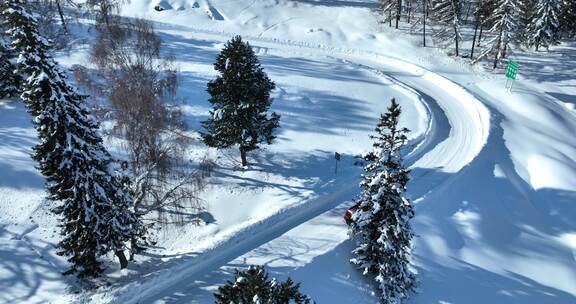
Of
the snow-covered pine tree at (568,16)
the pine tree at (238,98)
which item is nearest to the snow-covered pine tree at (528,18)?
the snow-covered pine tree at (568,16)

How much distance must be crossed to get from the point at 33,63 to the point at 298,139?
1989cm

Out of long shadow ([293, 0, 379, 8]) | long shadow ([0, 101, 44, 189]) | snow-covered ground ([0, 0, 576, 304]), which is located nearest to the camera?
snow-covered ground ([0, 0, 576, 304])

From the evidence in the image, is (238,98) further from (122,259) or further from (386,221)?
(386,221)

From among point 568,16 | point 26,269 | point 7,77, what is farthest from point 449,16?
point 26,269

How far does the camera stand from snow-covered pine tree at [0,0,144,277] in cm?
1346

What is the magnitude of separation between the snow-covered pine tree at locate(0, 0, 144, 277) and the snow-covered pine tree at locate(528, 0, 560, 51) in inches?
2067

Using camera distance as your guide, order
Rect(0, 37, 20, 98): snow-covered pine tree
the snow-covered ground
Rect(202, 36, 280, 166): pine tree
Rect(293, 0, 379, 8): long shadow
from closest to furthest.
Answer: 1. the snow-covered ground
2. Rect(202, 36, 280, 166): pine tree
3. Rect(0, 37, 20, 98): snow-covered pine tree
4. Rect(293, 0, 379, 8): long shadow

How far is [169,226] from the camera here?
2302 cm

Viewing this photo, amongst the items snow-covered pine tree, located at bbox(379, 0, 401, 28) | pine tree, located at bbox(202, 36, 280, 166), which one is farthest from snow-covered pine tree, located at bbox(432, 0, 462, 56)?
pine tree, located at bbox(202, 36, 280, 166)

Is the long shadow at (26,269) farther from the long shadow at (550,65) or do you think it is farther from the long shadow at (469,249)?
the long shadow at (550,65)

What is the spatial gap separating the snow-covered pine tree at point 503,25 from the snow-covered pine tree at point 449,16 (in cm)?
368

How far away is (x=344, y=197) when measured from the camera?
2575cm

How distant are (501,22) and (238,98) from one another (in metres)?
35.3

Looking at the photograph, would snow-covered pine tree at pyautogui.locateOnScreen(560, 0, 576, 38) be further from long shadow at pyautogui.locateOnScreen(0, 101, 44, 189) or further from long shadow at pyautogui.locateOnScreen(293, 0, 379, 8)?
long shadow at pyautogui.locateOnScreen(0, 101, 44, 189)
